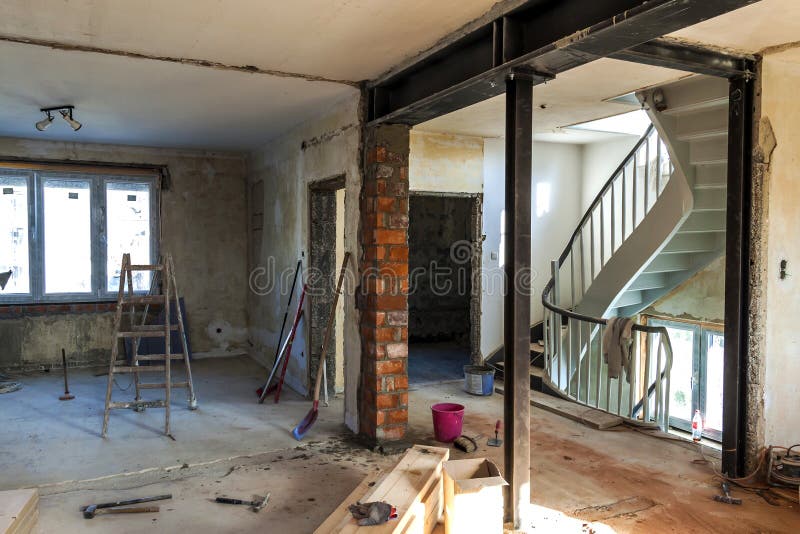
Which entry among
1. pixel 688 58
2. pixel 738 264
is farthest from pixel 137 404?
pixel 688 58

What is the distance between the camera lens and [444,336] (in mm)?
9289

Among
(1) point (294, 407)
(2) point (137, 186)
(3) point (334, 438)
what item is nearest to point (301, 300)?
(1) point (294, 407)

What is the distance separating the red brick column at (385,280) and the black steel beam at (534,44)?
0.34 m

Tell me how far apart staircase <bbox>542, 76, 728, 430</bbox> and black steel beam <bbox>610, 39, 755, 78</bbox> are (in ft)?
2.76

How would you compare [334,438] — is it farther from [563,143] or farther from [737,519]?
[563,143]

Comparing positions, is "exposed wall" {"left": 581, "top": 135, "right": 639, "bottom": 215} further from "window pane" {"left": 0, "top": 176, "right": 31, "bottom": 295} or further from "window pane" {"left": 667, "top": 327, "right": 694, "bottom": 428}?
"window pane" {"left": 0, "top": 176, "right": 31, "bottom": 295}

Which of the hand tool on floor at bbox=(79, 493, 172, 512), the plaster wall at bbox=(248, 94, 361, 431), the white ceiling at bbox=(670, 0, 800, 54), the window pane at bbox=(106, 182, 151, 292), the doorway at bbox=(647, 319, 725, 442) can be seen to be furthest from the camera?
the window pane at bbox=(106, 182, 151, 292)

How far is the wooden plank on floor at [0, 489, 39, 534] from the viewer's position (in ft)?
8.66

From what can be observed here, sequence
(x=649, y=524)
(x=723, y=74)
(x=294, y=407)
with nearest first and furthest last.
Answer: (x=649, y=524) → (x=723, y=74) → (x=294, y=407)

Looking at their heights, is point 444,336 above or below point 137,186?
below

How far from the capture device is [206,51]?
11.7 ft

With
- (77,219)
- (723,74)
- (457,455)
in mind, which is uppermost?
(723,74)

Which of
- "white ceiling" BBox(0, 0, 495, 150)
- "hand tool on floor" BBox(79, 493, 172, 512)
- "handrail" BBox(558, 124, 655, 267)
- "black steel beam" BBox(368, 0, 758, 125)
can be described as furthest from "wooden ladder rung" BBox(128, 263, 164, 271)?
"handrail" BBox(558, 124, 655, 267)

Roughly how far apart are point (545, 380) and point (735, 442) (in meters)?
2.40
